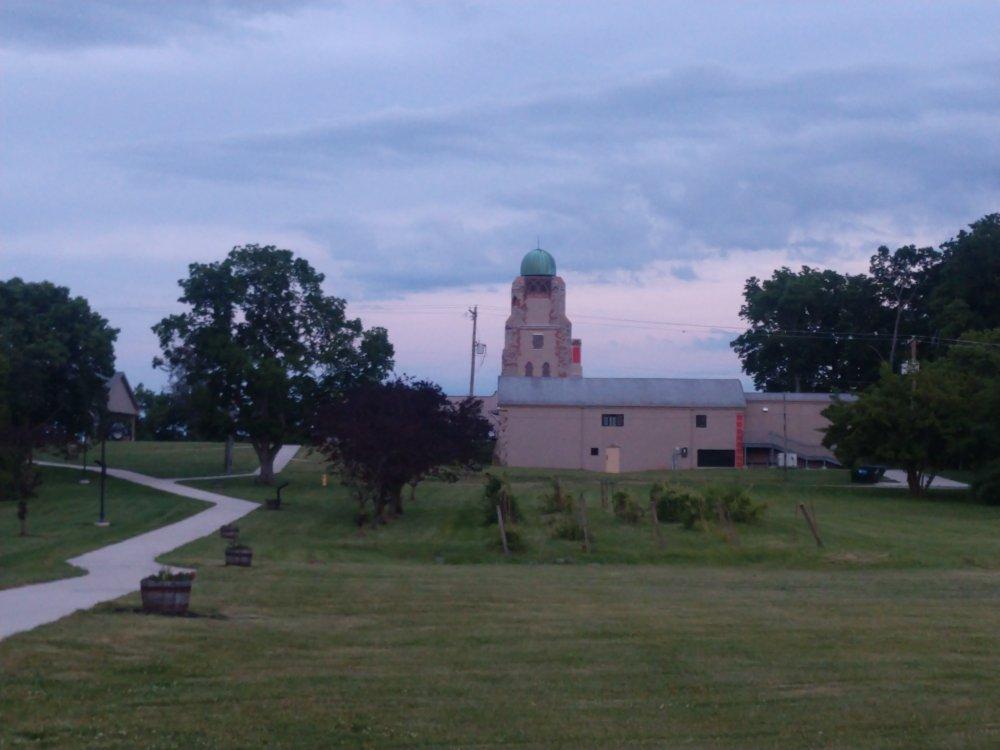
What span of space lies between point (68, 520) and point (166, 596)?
2463 centimetres

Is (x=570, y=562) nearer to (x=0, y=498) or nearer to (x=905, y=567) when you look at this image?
(x=905, y=567)

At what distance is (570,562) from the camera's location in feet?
87.2

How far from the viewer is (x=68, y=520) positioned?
3609cm

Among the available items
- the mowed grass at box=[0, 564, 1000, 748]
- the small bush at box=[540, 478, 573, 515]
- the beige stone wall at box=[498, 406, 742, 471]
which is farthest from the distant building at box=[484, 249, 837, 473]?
the mowed grass at box=[0, 564, 1000, 748]

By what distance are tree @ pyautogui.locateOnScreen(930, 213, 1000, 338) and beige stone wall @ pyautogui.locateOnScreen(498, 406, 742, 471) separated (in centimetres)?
1592

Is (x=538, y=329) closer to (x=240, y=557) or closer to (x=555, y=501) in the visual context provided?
(x=555, y=501)

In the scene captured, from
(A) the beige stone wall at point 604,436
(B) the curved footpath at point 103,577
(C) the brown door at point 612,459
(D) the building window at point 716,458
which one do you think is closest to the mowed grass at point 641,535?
(B) the curved footpath at point 103,577

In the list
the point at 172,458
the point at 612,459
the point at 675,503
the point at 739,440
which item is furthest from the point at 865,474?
the point at 172,458

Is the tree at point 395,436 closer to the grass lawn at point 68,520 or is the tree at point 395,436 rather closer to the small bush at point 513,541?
the grass lawn at point 68,520

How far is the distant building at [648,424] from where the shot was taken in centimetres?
7119

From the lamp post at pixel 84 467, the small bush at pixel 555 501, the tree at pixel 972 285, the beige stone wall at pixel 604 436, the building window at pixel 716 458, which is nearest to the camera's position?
the small bush at pixel 555 501

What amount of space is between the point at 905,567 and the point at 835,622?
12044mm

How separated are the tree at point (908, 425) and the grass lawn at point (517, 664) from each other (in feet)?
103

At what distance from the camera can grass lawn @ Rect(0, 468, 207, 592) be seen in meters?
20.7
